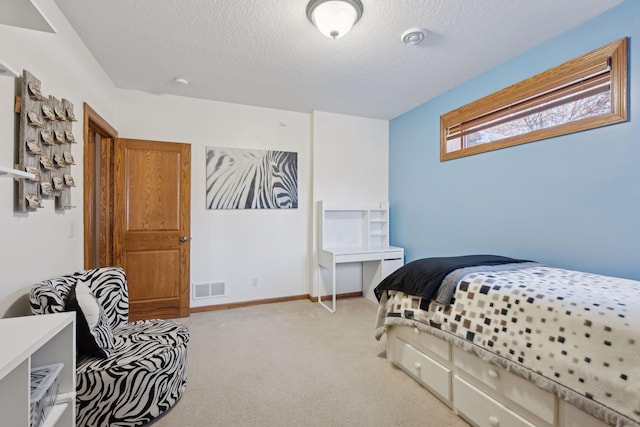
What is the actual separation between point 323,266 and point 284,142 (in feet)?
5.76

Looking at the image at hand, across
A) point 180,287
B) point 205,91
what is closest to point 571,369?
point 180,287

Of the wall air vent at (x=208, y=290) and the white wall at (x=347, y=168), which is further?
the white wall at (x=347, y=168)

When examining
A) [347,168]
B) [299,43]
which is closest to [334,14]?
[299,43]

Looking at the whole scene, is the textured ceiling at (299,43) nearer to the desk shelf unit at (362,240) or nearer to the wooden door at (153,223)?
the wooden door at (153,223)

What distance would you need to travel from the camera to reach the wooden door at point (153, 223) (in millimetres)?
3127

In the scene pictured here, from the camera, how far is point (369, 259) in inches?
146

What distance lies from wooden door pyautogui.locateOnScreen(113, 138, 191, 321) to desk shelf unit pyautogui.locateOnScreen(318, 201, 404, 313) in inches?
65.7

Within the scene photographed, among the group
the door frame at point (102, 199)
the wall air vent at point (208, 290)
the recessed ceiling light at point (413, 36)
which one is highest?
the recessed ceiling light at point (413, 36)

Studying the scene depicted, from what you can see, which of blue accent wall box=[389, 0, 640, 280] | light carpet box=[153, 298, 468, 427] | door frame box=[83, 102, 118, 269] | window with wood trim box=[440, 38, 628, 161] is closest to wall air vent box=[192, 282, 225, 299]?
light carpet box=[153, 298, 468, 427]

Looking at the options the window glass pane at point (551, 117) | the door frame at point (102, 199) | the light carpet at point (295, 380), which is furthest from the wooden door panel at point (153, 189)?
the window glass pane at point (551, 117)

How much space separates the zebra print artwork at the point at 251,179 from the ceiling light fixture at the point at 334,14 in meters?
2.03

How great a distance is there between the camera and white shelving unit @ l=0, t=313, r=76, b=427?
848 mm

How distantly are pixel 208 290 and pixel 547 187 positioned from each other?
360 centimetres

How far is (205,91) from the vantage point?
10.8 feet
